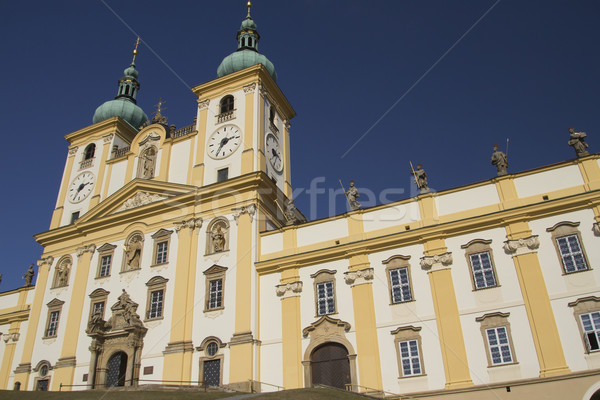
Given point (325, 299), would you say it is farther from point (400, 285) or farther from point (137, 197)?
point (137, 197)

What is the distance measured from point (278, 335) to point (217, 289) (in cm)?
471

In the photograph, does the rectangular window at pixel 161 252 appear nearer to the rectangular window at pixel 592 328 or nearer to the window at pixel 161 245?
the window at pixel 161 245

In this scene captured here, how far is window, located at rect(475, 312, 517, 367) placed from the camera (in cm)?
2292

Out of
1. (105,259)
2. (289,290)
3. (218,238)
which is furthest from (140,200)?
(289,290)

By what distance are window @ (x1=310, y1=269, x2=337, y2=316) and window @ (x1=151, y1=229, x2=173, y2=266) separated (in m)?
9.91

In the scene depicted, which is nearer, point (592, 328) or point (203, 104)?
point (592, 328)

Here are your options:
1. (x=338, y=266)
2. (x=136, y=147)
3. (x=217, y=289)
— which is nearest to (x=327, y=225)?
(x=338, y=266)

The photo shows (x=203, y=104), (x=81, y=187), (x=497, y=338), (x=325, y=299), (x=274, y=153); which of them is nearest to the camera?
(x=497, y=338)

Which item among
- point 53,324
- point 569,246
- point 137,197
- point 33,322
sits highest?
point 137,197

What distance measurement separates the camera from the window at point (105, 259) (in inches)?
1344

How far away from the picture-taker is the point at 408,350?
81.1ft

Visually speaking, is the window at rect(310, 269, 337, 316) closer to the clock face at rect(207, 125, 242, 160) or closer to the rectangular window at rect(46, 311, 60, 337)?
the clock face at rect(207, 125, 242, 160)

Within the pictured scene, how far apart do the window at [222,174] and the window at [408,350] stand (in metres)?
14.9

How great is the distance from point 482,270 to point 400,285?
3983mm
